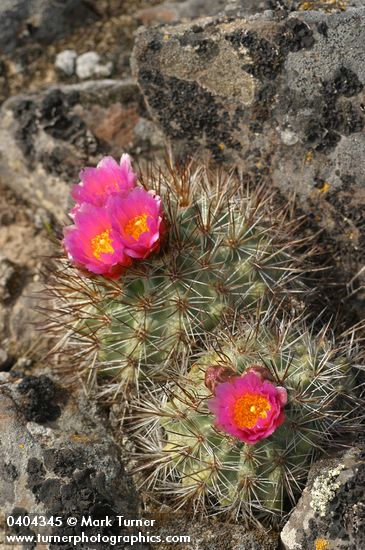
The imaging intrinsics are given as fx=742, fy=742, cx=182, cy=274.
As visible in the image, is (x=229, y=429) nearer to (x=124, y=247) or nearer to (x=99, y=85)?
(x=124, y=247)

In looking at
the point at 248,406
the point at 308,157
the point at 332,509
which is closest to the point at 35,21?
the point at 308,157

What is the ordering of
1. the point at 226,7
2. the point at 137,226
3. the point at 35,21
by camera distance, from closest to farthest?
the point at 137,226 < the point at 226,7 < the point at 35,21

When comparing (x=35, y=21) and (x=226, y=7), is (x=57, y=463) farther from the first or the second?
(x=35, y=21)

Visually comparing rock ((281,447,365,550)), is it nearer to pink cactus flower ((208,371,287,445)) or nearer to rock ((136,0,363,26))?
pink cactus flower ((208,371,287,445))

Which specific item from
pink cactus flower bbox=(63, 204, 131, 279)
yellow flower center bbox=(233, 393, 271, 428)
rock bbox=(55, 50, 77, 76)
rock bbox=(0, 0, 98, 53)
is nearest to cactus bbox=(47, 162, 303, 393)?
pink cactus flower bbox=(63, 204, 131, 279)

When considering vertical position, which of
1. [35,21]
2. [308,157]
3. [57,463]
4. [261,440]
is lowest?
[57,463]
